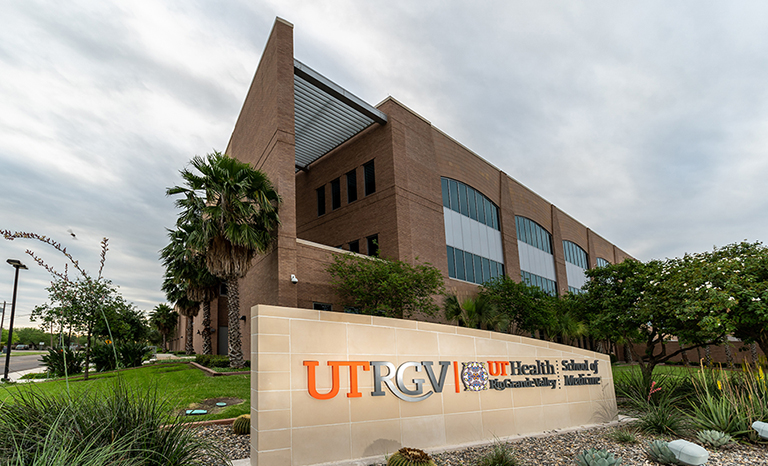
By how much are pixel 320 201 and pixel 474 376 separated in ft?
73.7

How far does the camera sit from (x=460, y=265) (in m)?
28.9

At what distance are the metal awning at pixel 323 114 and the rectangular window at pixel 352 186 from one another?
2.43m

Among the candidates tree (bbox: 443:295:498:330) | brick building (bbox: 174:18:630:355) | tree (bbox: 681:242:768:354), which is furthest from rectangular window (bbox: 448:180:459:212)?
tree (bbox: 681:242:768:354)

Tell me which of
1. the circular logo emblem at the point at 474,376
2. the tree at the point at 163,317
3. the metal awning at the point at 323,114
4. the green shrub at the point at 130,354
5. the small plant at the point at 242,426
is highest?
the metal awning at the point at 323,114

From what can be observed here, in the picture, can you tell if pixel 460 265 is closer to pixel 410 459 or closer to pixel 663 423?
pixel 663 423

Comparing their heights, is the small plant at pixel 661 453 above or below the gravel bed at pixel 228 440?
below

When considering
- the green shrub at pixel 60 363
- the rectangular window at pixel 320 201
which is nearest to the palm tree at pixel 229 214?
the green shrub at pixel 60 363

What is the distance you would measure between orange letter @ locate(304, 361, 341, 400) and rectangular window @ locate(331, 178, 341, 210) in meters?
21.3

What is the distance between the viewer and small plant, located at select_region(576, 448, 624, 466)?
735cm

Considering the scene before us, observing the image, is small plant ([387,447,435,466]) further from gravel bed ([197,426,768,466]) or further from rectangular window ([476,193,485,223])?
rectangular window ([476,193,485,223])

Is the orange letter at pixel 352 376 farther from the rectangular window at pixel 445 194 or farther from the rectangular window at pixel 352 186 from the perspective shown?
the rectangular window at pixel 445 194

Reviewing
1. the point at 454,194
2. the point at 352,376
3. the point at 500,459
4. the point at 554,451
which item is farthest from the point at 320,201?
the point at 500,459

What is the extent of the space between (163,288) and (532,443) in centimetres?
3358

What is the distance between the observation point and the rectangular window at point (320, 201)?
30.7 m
